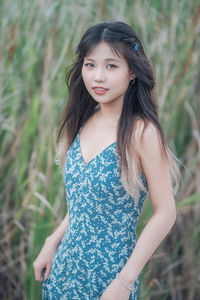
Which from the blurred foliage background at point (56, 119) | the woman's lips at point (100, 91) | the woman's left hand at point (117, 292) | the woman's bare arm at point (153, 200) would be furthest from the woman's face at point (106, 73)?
the blurred foliage background at point (56, 119)

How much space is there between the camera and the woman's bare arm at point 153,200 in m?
1.07

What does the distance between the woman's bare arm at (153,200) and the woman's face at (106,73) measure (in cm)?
12

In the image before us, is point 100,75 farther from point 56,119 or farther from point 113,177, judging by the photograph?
point 56,119

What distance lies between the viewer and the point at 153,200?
111 cm

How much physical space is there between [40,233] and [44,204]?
108 mm

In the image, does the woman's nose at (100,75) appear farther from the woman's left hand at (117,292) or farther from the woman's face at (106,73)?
the woman's left hand at (117,292)

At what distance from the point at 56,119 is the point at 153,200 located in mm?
778

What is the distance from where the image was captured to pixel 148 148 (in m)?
1.08

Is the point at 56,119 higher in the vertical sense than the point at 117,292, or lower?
higher

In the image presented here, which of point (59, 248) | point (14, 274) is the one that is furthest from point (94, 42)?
point (14, 274)

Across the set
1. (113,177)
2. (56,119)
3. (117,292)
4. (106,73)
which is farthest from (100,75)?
(56,119)

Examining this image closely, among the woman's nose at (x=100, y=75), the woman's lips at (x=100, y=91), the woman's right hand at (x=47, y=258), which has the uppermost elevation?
the woman's nose at (x=100, y=75)

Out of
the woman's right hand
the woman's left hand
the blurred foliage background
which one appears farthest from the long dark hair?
the blurred foliage background

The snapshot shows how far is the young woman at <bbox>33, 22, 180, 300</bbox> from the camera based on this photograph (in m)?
1.08
